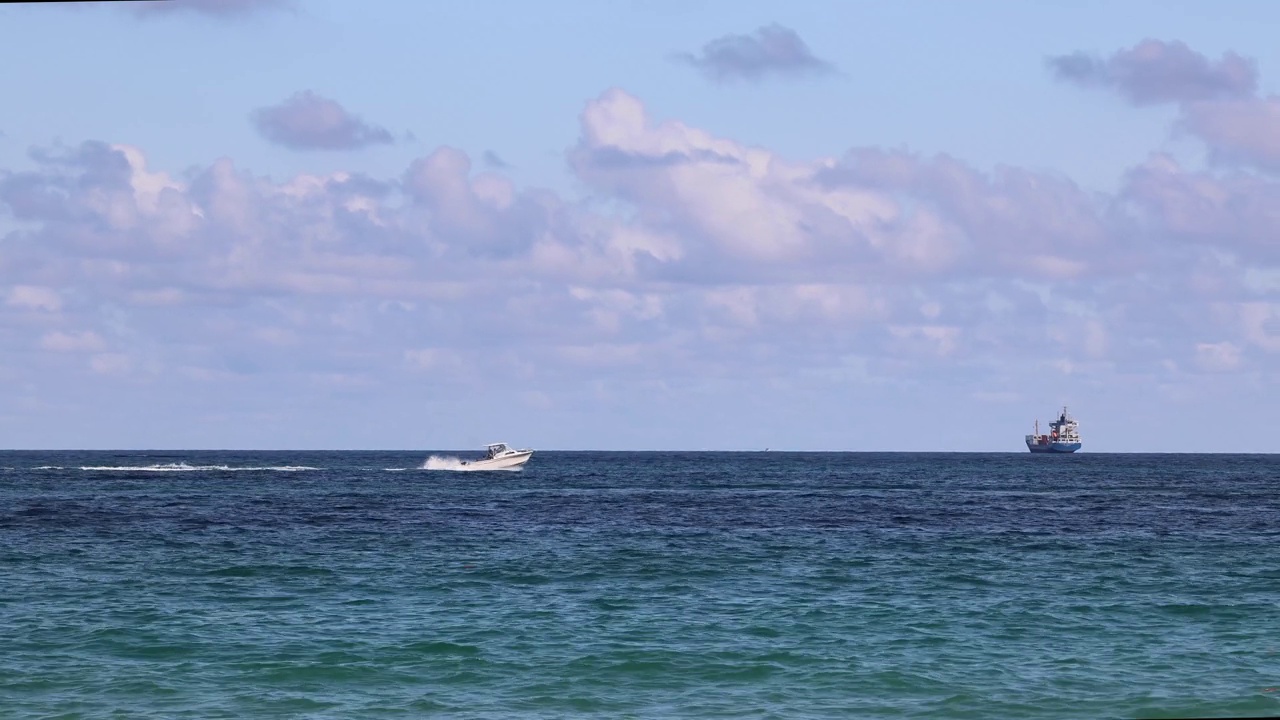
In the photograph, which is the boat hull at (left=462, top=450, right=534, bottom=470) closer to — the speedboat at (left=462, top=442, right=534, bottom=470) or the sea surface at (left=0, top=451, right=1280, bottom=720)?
the speedboat at (left=462, top=442, right=534, bottom=470)

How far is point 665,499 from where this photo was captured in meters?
99.3

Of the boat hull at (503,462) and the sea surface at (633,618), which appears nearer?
the sea surface at (633,618)

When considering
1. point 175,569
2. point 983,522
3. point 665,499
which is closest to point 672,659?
point 175,569

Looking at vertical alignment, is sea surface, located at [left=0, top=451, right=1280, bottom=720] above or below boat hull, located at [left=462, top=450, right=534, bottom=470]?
below

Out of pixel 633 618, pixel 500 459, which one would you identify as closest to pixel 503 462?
pixel 500 459

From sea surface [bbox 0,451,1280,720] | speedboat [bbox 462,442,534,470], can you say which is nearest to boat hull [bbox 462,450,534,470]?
speedboat [bbox 462,442,534,470]

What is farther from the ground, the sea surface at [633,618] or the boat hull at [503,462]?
the boat hull at [503,462]

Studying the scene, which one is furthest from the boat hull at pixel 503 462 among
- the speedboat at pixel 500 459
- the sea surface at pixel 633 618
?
the sea surface at pixel 633 618

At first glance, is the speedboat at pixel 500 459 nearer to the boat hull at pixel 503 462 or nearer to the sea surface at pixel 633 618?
the boat hull at pixel 503 462

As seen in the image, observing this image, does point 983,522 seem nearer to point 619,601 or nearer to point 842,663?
point 619,601

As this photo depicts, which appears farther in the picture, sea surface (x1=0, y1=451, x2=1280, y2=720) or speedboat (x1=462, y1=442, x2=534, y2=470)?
speedboat (x1=462, y1=442, x2=534, y2=470)

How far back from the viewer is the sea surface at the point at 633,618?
87.7 feet

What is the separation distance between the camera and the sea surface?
87.7ft

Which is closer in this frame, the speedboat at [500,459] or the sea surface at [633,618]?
the sea surface at [633,618]
